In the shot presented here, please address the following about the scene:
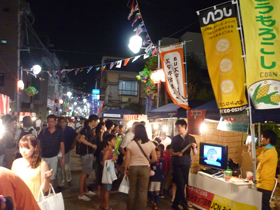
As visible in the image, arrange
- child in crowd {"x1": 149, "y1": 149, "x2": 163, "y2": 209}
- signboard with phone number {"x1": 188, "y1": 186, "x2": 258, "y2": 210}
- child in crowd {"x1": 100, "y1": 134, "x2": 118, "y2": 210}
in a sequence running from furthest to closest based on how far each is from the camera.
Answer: child in crowd {"x1": 149, "y1": 149, "x2": 163, "y2": 209} < child in crowd {"x1": 100, "y1": 134, "x2": 118, "y2": 210} < signboard with phone number {"x1": 188, "y1": 186, "x2": 258, "y2": 210}

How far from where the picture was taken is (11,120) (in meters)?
6.57

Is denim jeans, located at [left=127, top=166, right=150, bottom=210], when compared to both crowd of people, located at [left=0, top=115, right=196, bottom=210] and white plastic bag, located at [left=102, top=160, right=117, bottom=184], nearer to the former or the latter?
crowd of people, located at [left=0, top=115, right=196, bottom=210]

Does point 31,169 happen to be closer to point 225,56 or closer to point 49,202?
point 49,202

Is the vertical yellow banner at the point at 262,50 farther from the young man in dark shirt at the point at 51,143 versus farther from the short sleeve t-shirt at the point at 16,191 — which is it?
the young man in dark shirt at the point at 51,143

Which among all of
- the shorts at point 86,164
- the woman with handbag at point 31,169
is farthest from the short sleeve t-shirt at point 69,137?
the woman with handbag at point 31,169

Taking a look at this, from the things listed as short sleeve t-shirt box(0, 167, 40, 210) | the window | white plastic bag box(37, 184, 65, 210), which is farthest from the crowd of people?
the window

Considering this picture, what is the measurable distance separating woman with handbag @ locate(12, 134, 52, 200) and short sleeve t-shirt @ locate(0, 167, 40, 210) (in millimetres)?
1281

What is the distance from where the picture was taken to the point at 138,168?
545 centimetres

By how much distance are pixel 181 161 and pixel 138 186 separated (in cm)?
129

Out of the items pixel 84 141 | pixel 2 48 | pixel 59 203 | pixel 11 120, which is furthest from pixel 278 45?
pixel 2 48

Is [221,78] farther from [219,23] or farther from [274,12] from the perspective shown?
[274,12]

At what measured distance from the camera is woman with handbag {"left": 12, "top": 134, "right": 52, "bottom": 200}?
3359 mm

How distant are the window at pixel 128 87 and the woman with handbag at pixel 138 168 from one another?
29.8m

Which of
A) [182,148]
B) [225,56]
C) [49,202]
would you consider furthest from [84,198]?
[225,56]
